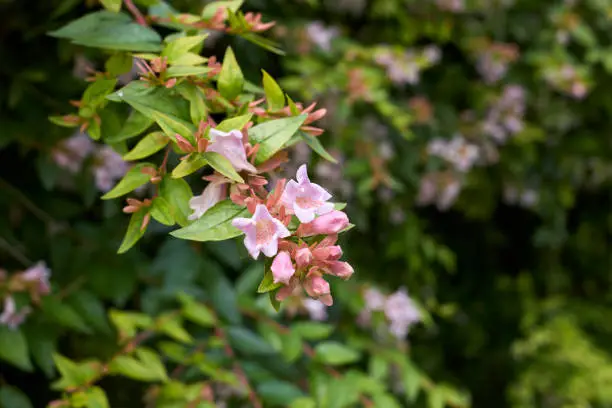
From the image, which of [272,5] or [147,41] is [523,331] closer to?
[272,5]

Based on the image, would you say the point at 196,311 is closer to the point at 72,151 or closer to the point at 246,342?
the point at 246,342

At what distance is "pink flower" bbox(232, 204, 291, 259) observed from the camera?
641 mm

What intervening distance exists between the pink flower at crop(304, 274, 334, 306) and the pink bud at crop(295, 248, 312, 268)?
21 millimetres

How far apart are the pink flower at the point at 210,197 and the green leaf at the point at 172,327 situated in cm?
59

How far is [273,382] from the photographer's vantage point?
54.1 inches

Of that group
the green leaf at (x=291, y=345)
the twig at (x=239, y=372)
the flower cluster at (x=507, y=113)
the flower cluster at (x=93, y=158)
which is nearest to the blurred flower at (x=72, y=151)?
the flower cluster at (x=93, y=158)

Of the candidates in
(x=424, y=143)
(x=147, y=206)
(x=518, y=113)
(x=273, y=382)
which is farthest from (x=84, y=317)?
(x=518, y=113)

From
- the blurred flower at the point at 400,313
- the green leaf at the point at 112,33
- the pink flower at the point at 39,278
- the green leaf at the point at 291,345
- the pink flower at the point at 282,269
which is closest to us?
the pink flower at the point at 282,269

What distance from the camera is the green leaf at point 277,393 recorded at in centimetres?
134

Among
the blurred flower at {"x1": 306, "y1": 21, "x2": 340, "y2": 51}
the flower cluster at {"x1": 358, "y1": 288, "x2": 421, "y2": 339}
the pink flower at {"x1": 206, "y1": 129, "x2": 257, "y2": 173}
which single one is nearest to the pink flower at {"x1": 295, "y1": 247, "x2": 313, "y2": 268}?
the pink flower at {"x1": 206, "y1": 129, "x2": 257, "y2": 173}

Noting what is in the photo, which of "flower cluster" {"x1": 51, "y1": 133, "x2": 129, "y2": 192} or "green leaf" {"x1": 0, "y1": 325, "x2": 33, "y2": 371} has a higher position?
"flower cluster" {"x1": 51, "y1": 133, "x2": 129, "y2": 192}

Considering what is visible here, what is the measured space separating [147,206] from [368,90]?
101 centimetres

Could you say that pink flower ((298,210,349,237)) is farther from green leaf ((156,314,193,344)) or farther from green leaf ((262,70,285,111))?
green leaf ((156,314,193,344))

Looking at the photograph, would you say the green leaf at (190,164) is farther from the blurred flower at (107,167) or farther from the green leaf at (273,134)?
the blurred flower at (107,167)
